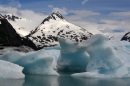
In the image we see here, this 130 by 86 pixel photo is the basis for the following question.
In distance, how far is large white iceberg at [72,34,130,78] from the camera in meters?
18.8

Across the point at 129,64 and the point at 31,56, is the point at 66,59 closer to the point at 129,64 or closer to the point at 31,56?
the point at 31,56

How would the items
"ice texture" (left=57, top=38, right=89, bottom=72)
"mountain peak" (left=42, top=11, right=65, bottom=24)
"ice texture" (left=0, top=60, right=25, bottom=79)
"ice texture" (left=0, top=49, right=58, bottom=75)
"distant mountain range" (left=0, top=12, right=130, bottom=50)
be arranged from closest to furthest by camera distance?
"ice texture" (left=0, top=60, right=25, bottom=79)
"ice texture" (left=0, top=49, right=58, bottom=75)
"ice texture" (left=57, top=38, right=89, bottom=72)
"distant mountain range" (left=0, top=12, right=130, bottom=50)
"mountain peak" (left=42, top=11, right=65, bottom=24)

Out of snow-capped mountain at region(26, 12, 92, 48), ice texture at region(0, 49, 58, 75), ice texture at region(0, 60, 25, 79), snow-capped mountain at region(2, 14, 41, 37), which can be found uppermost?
snow-capped mountain at region(2, 14, 41, 37)

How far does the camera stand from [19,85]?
1312cm

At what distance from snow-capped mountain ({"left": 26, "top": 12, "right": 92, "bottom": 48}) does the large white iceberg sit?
4085 inches

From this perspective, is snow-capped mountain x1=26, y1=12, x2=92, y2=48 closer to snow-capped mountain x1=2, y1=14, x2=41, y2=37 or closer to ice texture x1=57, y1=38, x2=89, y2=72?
snow-capped mountain x1=2, y1=14, x2=41, y2=37

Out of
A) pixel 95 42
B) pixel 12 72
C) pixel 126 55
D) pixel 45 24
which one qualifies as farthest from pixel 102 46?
pixel 45 24

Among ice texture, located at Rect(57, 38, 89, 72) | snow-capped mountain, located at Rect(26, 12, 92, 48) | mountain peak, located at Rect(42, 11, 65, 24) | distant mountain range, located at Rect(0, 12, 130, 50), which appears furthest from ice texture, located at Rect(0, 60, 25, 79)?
mountain peak, located at Rect(42, 11, 65, 24)

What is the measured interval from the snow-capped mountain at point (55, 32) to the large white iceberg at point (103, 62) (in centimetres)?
10376

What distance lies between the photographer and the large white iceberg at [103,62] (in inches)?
739

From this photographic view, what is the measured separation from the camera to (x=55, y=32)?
14462cm

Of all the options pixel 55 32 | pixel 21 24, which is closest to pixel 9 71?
pixel 55 32

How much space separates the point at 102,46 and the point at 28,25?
532 feet

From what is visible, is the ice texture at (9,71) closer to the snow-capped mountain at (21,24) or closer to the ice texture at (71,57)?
the ice texture at (71,57)
